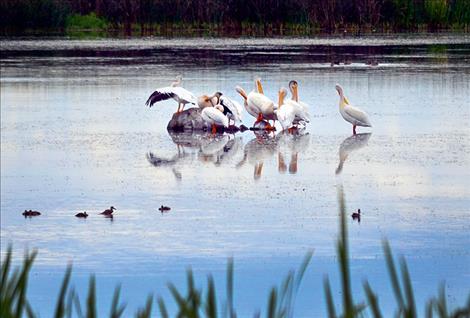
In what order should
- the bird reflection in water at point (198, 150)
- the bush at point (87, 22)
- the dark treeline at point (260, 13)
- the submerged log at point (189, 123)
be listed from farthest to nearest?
the bush at point (87, 22) → the dark treeline at point (260, 13) → the submerged log at point (189, 123) → the bird reflection in water at point (198, 150)

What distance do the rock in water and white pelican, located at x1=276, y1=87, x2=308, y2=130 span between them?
108 centimetres

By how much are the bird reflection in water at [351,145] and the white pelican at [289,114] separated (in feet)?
2.62

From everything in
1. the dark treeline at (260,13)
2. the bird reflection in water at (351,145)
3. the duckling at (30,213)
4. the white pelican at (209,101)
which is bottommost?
the duckling at (30,213)

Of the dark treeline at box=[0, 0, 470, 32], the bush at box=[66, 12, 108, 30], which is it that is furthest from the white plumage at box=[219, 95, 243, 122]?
the bush at box=[66, 12, 108, 30]

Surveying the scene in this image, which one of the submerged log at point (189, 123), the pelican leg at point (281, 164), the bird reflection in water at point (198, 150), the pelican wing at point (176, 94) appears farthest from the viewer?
the pelican wing at point (176, 94)

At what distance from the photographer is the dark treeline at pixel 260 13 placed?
38906 mm

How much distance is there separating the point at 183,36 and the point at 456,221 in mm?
29637

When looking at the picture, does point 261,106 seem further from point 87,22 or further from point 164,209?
point 87,22

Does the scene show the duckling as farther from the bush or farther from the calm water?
the bush

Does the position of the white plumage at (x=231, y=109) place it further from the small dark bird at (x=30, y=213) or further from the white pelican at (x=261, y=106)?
the small dark bird at (x=30, y=213)

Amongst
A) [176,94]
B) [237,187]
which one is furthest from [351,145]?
[176,94]

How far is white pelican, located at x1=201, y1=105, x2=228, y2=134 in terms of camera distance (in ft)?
46.4

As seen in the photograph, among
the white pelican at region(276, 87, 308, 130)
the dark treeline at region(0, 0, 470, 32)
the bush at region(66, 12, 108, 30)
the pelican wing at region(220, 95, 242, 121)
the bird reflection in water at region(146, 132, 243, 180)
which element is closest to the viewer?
the bird reflection in water at region(146, 132, 243, 180)

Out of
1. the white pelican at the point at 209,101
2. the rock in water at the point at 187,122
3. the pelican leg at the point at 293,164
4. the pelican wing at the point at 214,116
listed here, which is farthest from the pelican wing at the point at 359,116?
the pelican leg at the point at 293,164
